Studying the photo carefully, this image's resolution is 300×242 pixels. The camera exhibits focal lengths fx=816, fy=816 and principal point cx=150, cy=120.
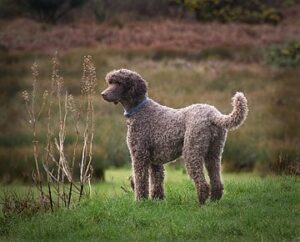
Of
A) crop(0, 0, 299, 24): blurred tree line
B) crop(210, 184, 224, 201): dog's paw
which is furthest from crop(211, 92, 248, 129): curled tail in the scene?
crop(0, 0, 299, 24): blurred tree line

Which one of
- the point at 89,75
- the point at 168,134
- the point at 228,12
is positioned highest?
the point at 89,75

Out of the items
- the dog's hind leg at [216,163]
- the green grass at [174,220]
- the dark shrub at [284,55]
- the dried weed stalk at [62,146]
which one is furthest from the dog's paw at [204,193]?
the dark shrub at [284,55]

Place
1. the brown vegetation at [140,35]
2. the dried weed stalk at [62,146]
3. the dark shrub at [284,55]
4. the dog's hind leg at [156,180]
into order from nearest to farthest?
the dog's hind leg at [156,180], the dried weed stalk at [62,146], the dark shrub at [284,55], the brown vegetation at [140,35]

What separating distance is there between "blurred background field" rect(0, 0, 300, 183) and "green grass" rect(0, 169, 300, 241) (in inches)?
111

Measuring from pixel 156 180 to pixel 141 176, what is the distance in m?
0.37

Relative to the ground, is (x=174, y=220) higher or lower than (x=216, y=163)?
lower

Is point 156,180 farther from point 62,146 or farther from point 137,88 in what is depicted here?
point 62,146

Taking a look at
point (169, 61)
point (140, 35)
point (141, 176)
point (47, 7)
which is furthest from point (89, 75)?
point (47, 7)

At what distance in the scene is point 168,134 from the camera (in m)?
9.91

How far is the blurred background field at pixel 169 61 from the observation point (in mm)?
17266

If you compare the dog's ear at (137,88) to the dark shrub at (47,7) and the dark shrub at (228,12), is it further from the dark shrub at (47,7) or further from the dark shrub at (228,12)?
the dark shrub at (228,12)

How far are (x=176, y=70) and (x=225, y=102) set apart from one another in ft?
17.7

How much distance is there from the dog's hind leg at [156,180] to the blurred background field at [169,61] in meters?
3.32

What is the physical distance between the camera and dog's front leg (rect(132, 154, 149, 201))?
1010cm
